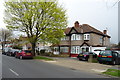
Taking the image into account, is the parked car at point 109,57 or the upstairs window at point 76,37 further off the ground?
the upstairs window at point 76,37

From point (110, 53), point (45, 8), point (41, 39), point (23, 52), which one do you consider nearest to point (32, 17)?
point (45, 8)

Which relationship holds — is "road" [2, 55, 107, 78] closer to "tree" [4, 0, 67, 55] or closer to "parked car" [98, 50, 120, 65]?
"parked car" [98, 50, 120, 65]

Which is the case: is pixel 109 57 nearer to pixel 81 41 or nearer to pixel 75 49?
pixel 81 41

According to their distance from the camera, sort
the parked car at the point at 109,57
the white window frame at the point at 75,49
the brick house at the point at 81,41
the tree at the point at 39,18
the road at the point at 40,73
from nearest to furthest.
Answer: the road at the point at 40,73 < the parked car at the point at 109,57 < the tree at the point at 39,18 < the brick house at the point at 81,41 < the white window frame at the point at 75,49

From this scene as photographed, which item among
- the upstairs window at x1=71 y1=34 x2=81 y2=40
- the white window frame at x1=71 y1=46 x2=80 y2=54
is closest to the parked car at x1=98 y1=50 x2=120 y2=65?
the white window frame at x1=71 y1=46 x2=80 y2=54

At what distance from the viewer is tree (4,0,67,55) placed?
2203 centimetres

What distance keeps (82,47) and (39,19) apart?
12.7 meters

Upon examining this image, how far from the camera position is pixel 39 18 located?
22.7m

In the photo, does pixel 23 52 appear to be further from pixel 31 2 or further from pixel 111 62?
pixel 111 62

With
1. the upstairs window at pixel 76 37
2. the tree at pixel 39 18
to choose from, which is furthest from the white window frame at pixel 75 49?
the tree at pixel 39 18

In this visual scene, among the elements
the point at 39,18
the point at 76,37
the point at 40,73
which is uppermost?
the point at 39,18

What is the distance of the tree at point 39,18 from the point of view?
72.3 feet

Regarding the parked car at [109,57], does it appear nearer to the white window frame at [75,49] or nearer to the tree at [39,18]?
the tree at [39,18]

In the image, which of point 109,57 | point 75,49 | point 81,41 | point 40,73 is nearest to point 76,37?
point 81,41
